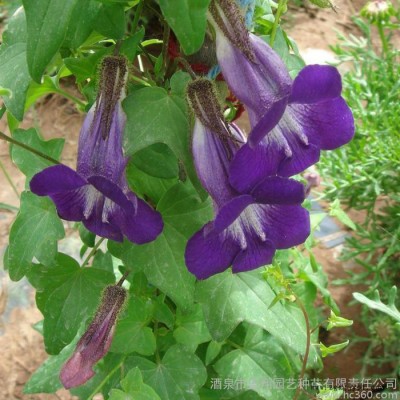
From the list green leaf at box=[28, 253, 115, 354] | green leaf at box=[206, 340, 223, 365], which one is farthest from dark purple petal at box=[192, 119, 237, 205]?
green leaf at box=[206, 340, 223, 365]

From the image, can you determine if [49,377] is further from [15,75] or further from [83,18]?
[83,18]

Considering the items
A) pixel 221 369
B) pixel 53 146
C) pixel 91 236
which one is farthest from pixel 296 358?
pixel 53 146

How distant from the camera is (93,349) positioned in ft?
2.64

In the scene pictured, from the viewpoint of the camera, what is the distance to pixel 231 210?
2.16 ft

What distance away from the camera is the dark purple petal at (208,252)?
731 millimetres

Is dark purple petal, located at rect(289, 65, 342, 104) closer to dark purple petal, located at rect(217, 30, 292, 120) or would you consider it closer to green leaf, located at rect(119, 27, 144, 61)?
dark purple petal, located at rect(217, 30, 292, 120)

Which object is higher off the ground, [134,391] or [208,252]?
[208,252]

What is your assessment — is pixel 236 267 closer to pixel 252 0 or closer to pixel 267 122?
pixel 267 122

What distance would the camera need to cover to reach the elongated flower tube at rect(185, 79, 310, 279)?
2.21ft

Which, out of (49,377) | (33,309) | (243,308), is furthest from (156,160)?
(33,309)

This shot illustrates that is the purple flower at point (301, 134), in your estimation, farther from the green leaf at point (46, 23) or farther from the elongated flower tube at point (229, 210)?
the green leaf at point (46, 23)

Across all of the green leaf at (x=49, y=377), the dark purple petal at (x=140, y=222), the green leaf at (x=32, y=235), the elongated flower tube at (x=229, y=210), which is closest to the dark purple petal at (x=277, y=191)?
the elongated flower tube at (x=229, y=210)

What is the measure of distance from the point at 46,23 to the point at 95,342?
439mm

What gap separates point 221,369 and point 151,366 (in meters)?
0.15
